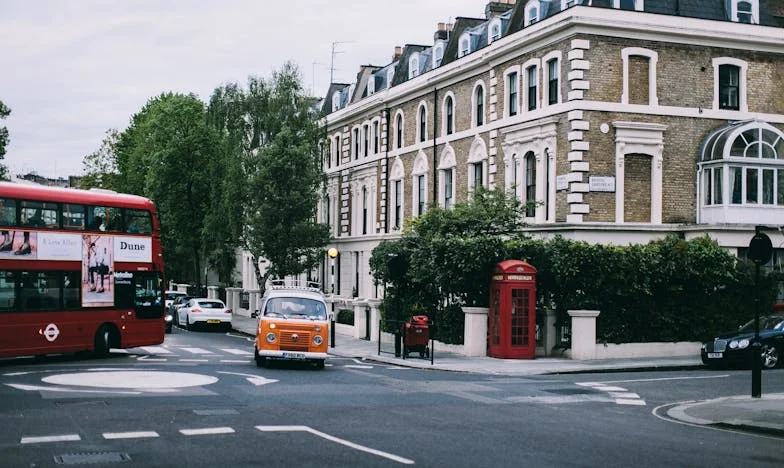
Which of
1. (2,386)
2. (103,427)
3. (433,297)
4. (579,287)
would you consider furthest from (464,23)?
(103,427)

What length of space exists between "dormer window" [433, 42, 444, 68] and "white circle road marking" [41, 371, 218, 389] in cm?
2965

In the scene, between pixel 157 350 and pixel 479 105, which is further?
pixel 479 105

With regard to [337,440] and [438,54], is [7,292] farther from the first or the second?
[438,54]

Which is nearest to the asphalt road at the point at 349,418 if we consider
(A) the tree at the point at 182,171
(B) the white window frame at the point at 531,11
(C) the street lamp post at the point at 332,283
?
(C) the street lamp post at the point at 332,283

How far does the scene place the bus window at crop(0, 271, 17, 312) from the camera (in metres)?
24.5

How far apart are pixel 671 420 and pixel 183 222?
52.4 m

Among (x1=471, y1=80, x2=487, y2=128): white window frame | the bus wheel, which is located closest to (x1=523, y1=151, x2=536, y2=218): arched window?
(x1=471, y1=80, x2=487, y2=128): white window frame

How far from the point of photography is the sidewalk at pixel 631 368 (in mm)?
16169

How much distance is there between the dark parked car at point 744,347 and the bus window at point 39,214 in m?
17.9

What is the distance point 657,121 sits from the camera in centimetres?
3616

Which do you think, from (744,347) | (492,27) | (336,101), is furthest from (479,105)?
(336,101)

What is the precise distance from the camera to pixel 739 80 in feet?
124

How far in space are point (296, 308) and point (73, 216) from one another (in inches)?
256

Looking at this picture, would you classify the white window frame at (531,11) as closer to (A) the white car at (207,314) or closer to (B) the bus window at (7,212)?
(A) the white car at (207,314)
